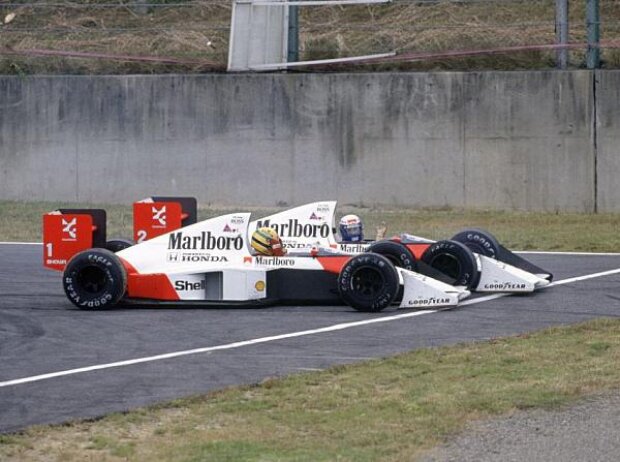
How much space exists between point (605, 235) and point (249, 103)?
692cm

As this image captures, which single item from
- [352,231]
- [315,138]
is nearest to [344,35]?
[315,138]

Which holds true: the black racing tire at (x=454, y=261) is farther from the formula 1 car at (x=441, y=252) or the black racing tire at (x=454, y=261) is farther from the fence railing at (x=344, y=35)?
the fence railing at (x=344, y=35)

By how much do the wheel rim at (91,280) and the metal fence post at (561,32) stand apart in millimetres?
11518

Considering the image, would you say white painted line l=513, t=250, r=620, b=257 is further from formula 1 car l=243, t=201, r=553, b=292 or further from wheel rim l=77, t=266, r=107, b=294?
wheel rim l=77, t=266, r=107, b=294

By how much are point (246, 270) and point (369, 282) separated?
1274 millimetres

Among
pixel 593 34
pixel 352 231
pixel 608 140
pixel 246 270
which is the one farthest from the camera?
pixel 593 34

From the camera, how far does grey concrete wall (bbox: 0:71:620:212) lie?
2222 cm

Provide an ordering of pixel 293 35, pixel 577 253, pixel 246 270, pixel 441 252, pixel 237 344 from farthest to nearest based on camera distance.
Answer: pixel 293 35 → pixel 577 253 → pixel 441 252 → pixel 246 270 → pixel 237 344

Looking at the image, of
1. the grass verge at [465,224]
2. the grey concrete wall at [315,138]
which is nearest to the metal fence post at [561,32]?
the grey concrete wall at [315,138]

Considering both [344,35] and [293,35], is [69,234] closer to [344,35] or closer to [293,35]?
[293,35]

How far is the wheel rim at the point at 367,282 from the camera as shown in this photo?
43.4 ft

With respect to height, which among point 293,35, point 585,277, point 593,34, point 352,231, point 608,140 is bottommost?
point 585,277

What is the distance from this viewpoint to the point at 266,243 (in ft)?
45.0

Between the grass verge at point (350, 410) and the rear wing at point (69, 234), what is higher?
the rear wing at point (69, 234)
